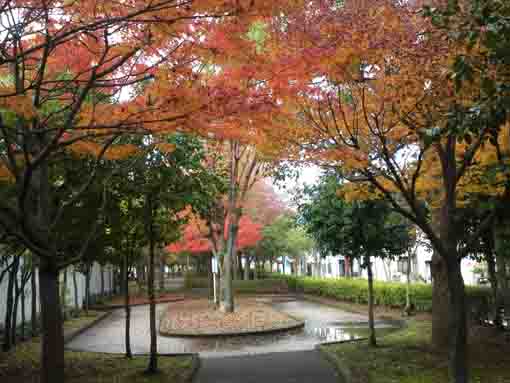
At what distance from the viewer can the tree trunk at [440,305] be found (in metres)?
11.6

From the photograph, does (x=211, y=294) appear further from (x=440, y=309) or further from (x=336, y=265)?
(x=336, y=265)

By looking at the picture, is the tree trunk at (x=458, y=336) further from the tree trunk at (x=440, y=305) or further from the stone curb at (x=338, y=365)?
the tree trunk at (x=440, y=305)

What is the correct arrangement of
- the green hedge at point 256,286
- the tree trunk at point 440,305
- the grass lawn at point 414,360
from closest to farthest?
the grass lawn at point 414,360 → the tree trunk at point 440,305 → the green hedge at point 256,286

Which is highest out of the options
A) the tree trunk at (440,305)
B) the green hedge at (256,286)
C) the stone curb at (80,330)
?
the tree trunk at (440,305)

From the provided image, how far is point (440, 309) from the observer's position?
11789 millimetres

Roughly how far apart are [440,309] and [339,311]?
1329 centimetres

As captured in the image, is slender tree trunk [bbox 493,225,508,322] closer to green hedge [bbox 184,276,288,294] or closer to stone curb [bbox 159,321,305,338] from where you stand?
stone curb [bbox 159,321,305,338]

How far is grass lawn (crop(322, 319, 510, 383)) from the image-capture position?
9.09 m

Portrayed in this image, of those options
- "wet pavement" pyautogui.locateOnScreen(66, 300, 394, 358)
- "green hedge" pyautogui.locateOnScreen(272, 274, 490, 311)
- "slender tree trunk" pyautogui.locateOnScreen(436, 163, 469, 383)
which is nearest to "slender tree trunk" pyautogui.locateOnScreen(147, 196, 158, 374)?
"wet pavement" pyautogui.locateOnScreen(66, 300, 394, 358)

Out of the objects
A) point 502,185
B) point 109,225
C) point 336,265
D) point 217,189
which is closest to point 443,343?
point 502,185

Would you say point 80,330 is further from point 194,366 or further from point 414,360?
point 414,360

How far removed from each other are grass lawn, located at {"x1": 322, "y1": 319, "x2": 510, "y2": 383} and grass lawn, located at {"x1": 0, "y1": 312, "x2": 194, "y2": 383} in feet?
10.9

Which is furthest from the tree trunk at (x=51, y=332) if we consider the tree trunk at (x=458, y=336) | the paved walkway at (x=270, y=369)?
the tree trunk at (x=458, y=336)

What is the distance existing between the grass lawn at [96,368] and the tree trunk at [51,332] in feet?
8.53
